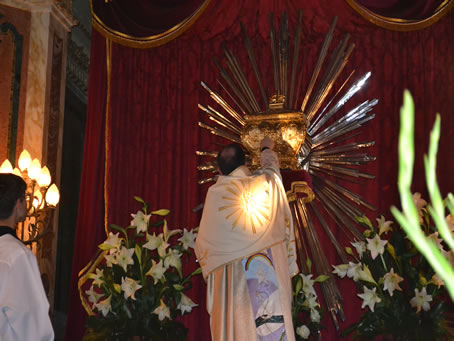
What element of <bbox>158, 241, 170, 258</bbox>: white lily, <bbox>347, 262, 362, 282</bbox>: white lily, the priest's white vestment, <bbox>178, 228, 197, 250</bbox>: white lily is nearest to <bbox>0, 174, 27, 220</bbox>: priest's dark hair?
the priest's white vestment

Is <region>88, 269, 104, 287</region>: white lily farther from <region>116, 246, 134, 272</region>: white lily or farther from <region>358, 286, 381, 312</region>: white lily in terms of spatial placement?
<region>358, 286, 381, 312</region>: white lily

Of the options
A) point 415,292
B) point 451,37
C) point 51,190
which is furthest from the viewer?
point 451,37

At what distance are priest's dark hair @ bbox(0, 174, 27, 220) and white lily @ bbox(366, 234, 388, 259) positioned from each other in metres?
2.35

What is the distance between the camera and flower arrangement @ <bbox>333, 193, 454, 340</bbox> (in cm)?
365

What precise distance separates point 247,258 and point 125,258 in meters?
0.95

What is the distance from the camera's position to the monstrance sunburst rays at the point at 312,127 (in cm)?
463

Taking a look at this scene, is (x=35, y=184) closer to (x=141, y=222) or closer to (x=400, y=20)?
(x=141, y=222)

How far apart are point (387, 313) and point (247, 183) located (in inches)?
49.5

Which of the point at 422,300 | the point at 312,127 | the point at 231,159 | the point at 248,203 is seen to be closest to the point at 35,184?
the point at 231,159

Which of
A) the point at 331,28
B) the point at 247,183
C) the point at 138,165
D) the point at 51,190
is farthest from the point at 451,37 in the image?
the point at 51,190

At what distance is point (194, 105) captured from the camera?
5.26 m

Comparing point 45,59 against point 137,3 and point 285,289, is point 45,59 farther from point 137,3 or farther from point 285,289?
point 285,289

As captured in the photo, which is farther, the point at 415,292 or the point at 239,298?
the point at 415,292

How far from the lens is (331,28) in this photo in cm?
482
